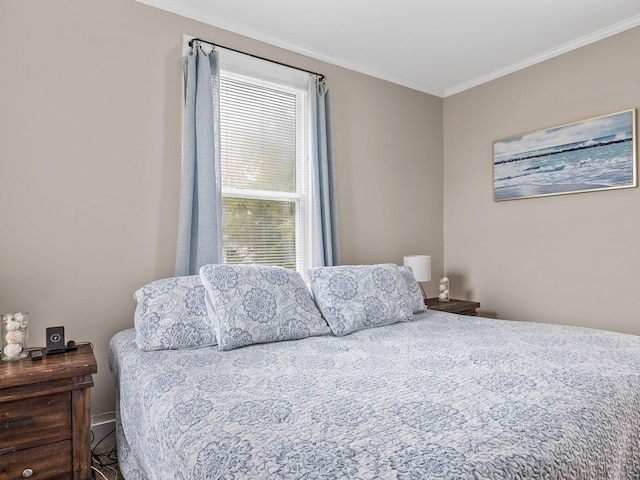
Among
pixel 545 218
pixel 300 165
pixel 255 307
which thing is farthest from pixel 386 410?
pixel 545 218

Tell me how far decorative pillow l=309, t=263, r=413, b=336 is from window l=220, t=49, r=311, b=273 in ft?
1.86

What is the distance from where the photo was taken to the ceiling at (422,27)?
2586 millimetres

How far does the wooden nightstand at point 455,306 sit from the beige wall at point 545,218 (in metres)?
0.28

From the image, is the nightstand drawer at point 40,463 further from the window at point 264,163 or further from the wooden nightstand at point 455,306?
the wooden nightstand at point 455,306

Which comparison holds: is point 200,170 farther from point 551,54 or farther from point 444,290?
point 551,54

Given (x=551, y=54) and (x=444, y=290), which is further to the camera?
(x=444, y=290)

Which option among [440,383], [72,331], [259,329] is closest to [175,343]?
[259,329]

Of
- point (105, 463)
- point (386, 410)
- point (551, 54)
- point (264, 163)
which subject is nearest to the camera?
point (386, 410)

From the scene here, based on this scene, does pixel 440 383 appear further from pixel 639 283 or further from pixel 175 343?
pixel 639 283

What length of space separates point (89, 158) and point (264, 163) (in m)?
1.11

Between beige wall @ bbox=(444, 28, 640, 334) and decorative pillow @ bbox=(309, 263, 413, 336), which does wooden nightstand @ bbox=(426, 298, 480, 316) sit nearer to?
beige wall @ bbox=(444, 28, 640, 334)

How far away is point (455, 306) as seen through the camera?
11.0 feet

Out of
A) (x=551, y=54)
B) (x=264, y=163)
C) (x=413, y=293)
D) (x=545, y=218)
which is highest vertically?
(x=551, y=54)

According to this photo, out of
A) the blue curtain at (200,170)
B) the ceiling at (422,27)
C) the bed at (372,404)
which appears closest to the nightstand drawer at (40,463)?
the bed at (372,404)
